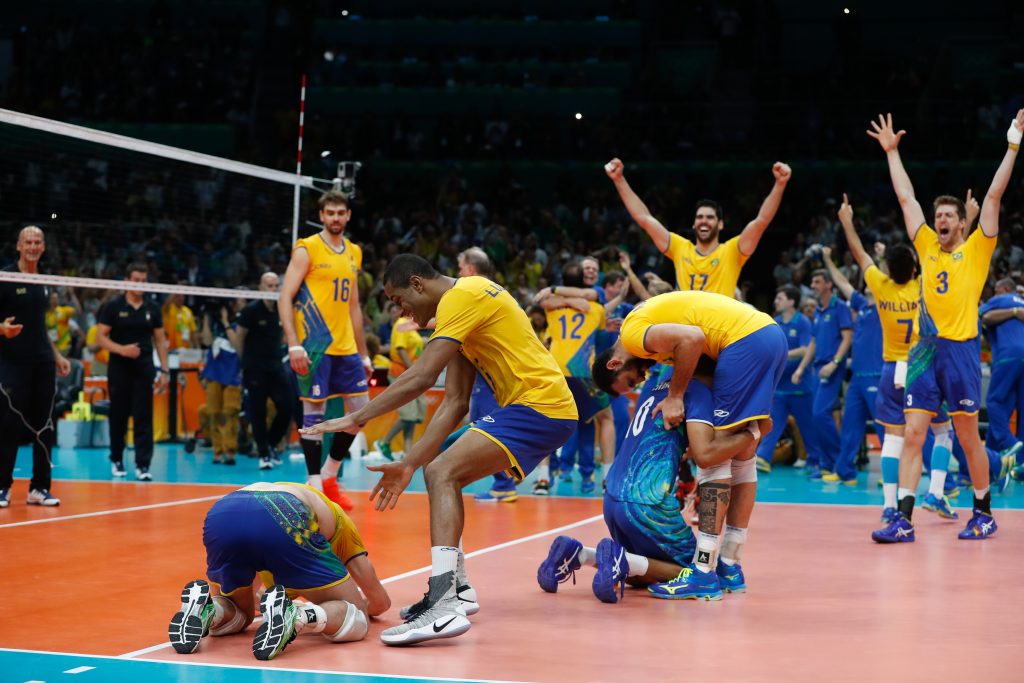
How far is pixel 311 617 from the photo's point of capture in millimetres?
5051

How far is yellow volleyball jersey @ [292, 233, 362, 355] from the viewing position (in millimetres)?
9930

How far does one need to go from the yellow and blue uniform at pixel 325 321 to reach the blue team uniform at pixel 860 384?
5.31 m

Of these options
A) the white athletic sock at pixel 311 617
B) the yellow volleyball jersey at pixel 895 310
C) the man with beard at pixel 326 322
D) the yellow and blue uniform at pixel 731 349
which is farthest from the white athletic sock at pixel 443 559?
the yellow volleyball jersey at pixel 895 310

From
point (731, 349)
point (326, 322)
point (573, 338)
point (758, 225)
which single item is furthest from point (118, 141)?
point (731, 349)

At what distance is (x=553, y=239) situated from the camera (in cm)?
2344

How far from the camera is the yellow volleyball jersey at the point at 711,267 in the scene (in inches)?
356

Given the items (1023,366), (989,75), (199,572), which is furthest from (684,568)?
(989,75)

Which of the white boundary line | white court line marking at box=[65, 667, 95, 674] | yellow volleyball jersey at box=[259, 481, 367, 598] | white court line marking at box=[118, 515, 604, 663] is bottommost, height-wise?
white court line marking at box=[118, 515, 604, 663]

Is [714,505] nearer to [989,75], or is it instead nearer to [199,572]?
[199,572]

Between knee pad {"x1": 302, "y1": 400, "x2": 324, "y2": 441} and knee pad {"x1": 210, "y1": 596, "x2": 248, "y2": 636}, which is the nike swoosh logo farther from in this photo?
knee pad {"x1": 302, "y1": 400, "x2": 324, "y2": 441}

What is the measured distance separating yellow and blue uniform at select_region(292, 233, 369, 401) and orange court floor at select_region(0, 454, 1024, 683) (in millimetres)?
1179

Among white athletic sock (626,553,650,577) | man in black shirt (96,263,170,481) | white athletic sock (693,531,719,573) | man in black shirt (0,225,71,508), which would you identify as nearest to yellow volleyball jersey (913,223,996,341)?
white athletic sock (693,531,719,573)

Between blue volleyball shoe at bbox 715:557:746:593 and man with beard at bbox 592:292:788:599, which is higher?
man with beard at bbox 592:292:788:599

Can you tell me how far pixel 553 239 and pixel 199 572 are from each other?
55.4 ft
